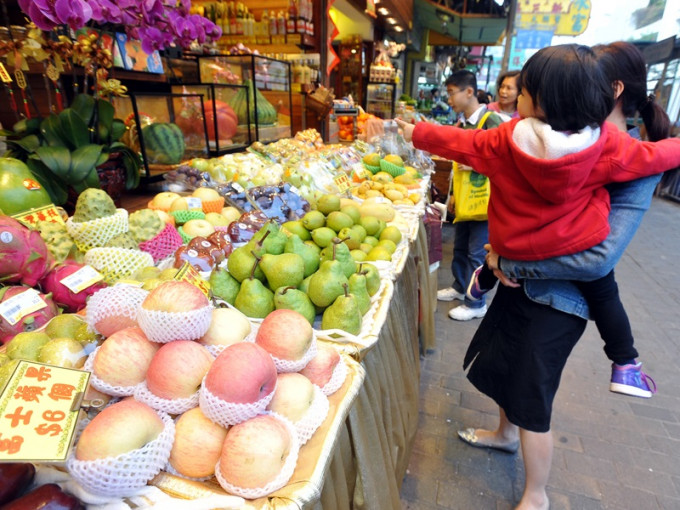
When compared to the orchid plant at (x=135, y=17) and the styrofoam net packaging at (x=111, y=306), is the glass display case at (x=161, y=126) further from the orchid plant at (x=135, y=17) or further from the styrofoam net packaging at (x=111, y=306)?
the styrofoam net packaging at (x=111, y=306)

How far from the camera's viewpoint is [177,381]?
2.58 ft

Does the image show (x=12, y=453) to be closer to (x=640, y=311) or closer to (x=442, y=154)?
(x=442, y=154)

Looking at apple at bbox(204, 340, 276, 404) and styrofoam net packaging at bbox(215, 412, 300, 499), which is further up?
apple at bbox(204, 340, 276, 404)

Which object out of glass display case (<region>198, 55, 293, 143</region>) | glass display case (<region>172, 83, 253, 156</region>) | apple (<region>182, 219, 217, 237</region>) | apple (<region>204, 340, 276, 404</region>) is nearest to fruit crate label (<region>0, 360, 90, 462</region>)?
apple (<region>204, 340, 276, 404</region>)

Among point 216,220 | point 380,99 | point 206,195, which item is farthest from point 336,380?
point 380,99

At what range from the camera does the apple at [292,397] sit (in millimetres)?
842

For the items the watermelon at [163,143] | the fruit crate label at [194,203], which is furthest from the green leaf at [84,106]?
the fruit crate label at [194,203]

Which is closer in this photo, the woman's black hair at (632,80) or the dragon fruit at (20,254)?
the dragon fruit at (20,254)

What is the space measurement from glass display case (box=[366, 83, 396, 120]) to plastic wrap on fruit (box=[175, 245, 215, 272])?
8817 mm

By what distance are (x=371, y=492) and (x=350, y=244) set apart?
1037 mm

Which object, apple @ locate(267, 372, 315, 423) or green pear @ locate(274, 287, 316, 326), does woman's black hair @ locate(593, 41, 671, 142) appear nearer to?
green pear @ locate(274, 287, 316, 326)

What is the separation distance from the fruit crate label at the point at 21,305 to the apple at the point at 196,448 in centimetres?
69

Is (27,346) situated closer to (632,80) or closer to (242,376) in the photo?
(242,376)

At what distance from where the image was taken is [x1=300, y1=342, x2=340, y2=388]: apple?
3.20ft
